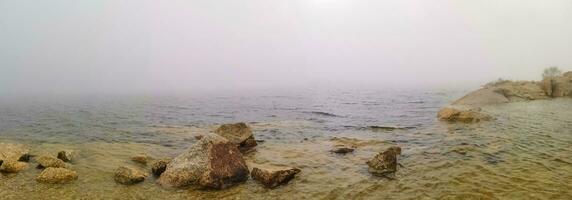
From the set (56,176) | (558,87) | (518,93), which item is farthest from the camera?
(558,87)

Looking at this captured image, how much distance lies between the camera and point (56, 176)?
15922 millimetres

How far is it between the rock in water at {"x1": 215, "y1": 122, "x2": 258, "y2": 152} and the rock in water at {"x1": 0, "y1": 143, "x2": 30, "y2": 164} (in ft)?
35.3

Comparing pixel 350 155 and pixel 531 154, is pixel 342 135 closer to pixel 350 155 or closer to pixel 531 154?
pixel 350 155

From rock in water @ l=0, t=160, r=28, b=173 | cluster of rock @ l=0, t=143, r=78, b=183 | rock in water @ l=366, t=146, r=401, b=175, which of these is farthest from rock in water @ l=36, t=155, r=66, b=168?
rock in water @ l=366, t=146, r=401, b=175

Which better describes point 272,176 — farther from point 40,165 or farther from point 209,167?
point 40,165

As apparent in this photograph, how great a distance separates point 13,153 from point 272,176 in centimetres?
1489

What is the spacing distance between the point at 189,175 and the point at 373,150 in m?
11.4

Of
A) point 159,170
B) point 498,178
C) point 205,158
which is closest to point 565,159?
point 498,178

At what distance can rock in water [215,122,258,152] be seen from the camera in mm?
23183

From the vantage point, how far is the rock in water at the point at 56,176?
15.7 m

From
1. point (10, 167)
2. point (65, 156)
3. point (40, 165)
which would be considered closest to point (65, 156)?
point (65, 156)

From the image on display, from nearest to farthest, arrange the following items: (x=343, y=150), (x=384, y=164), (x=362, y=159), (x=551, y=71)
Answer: (x=384, y=164) → (x=362, y=159) → (x=343, y=150) → (x=551, y=71)

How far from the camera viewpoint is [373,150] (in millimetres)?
21359

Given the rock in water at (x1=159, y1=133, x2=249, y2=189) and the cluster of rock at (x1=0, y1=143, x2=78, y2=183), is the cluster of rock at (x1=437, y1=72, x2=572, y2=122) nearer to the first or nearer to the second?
the rock in water at (x1=159, y1=133, x2=249, y2=189)
